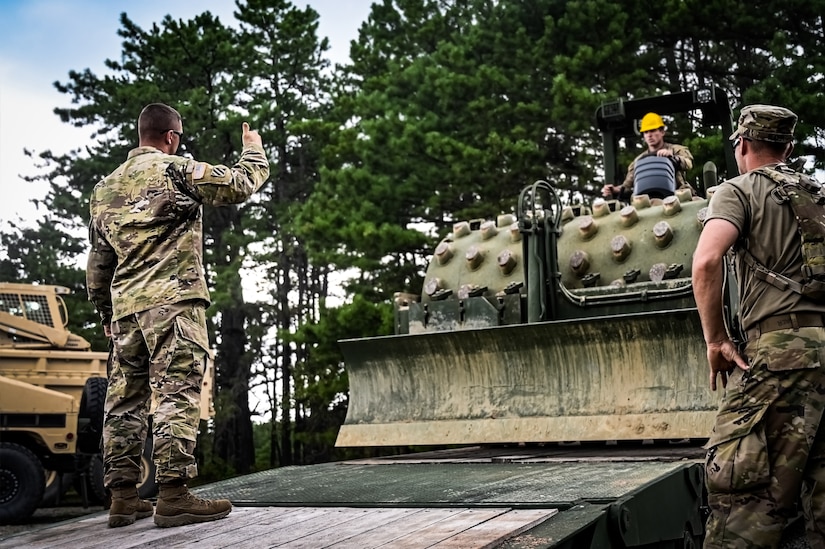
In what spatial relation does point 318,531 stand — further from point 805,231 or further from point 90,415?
point 90,415

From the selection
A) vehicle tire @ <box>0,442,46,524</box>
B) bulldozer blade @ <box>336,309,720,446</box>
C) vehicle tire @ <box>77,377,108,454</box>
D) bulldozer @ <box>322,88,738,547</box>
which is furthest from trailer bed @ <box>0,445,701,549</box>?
vehicle tire @ <box>77,377,108,454</box>

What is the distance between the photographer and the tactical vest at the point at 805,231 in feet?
10.9

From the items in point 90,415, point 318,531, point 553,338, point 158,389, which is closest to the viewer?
point 318,531

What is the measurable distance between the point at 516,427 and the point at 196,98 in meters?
17.1

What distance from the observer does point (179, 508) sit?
165 inches

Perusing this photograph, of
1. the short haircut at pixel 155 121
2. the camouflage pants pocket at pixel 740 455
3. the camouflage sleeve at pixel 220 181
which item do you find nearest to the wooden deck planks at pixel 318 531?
the camouflage pants pocket at pixel 740 455

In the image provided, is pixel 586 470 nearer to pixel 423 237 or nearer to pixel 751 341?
pixel 751 341

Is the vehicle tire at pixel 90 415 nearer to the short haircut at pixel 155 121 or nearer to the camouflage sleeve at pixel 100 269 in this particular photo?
the camouflage sleeve at pixel 100 269

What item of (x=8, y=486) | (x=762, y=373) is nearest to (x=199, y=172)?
(x=762, y=373)

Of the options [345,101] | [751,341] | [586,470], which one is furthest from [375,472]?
[345,101]

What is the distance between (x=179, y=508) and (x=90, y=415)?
877 centimetres

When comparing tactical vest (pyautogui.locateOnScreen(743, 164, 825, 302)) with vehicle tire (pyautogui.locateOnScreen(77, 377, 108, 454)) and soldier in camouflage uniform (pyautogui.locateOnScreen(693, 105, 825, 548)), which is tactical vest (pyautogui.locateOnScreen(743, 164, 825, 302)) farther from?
vehicle tire (pyautogui.locateOnScreen(77, 377, 108, 454))

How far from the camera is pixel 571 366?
22.3 ft

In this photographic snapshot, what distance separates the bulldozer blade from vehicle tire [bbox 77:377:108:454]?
5673 mm
